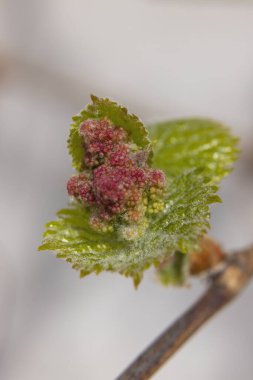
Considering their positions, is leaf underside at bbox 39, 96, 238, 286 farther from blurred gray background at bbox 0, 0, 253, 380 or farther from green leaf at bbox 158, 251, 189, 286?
blurred gray background at bbox 0, 0, 253, 380

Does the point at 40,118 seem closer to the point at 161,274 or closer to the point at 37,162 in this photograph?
the point at 37,162

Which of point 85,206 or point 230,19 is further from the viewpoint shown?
point 230,19

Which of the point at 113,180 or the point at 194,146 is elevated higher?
the point at 194,146

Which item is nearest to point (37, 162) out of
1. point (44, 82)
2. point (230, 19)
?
point (44, 82)

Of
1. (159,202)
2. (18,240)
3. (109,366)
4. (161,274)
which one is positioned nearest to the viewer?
(159,202)

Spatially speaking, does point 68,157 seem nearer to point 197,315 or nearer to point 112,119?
point 197,315

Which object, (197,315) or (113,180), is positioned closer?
(113,180)

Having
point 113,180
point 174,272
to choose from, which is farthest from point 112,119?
point 174,272

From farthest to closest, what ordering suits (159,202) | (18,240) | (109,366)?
1. (18,240)
2. (109,366)
3. (159,202)

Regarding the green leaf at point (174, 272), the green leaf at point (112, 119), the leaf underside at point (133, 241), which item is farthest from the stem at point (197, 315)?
the green leaf at point (112, 119)
